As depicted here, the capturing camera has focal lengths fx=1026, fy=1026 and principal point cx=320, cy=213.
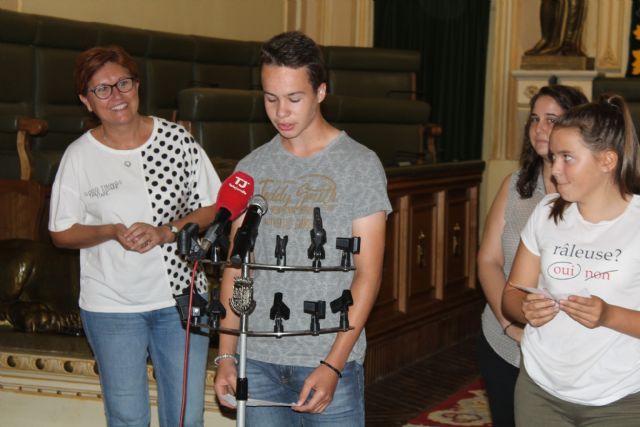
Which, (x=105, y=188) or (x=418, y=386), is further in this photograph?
(x=418, y=386)

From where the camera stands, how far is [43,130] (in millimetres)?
6105

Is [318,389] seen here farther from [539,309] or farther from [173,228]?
[173,228]

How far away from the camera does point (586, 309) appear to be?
2.04 meters

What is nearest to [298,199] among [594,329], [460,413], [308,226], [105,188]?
[308,226]

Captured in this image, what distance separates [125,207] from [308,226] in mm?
893

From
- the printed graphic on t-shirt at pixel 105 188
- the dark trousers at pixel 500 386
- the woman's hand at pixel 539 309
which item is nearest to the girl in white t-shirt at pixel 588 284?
the woman's hand at pixel 539 309

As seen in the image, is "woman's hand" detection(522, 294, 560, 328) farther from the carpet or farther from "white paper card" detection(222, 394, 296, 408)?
the carpet

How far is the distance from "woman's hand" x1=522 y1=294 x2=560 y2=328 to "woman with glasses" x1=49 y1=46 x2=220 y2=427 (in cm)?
107

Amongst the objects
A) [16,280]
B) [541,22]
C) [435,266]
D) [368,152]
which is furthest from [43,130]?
[541,22]

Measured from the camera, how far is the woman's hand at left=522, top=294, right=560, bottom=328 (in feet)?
6.91

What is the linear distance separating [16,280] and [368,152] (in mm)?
2530

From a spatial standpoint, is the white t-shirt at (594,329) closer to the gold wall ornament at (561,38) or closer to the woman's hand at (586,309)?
the woman's hand at (586,309)

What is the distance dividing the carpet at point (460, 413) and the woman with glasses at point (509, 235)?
2.03 meters

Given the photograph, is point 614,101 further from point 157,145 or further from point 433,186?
point 433,186
